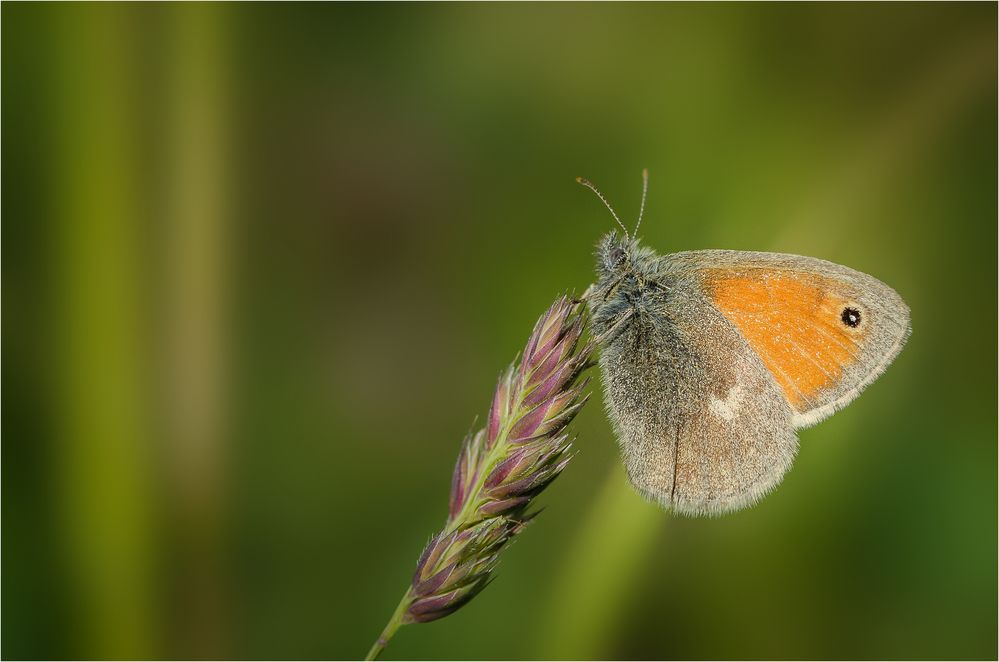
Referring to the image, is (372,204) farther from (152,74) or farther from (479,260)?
(152,74)

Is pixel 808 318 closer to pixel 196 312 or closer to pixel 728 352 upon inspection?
pixel 728 352

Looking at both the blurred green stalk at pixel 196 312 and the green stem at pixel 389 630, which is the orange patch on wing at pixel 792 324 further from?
the blurred green stalk at pixel 196 312

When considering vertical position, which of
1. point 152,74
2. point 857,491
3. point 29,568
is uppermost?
point 152,74

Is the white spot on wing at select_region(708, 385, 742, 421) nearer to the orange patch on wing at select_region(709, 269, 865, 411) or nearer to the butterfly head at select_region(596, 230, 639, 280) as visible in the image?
the orange patch on wing at select_region(709, 269, 865, 411)

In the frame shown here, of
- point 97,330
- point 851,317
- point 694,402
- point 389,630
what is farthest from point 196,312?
point 851,317

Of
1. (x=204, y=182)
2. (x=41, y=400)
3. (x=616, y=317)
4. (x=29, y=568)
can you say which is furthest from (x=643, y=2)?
(x=29, y=568)
